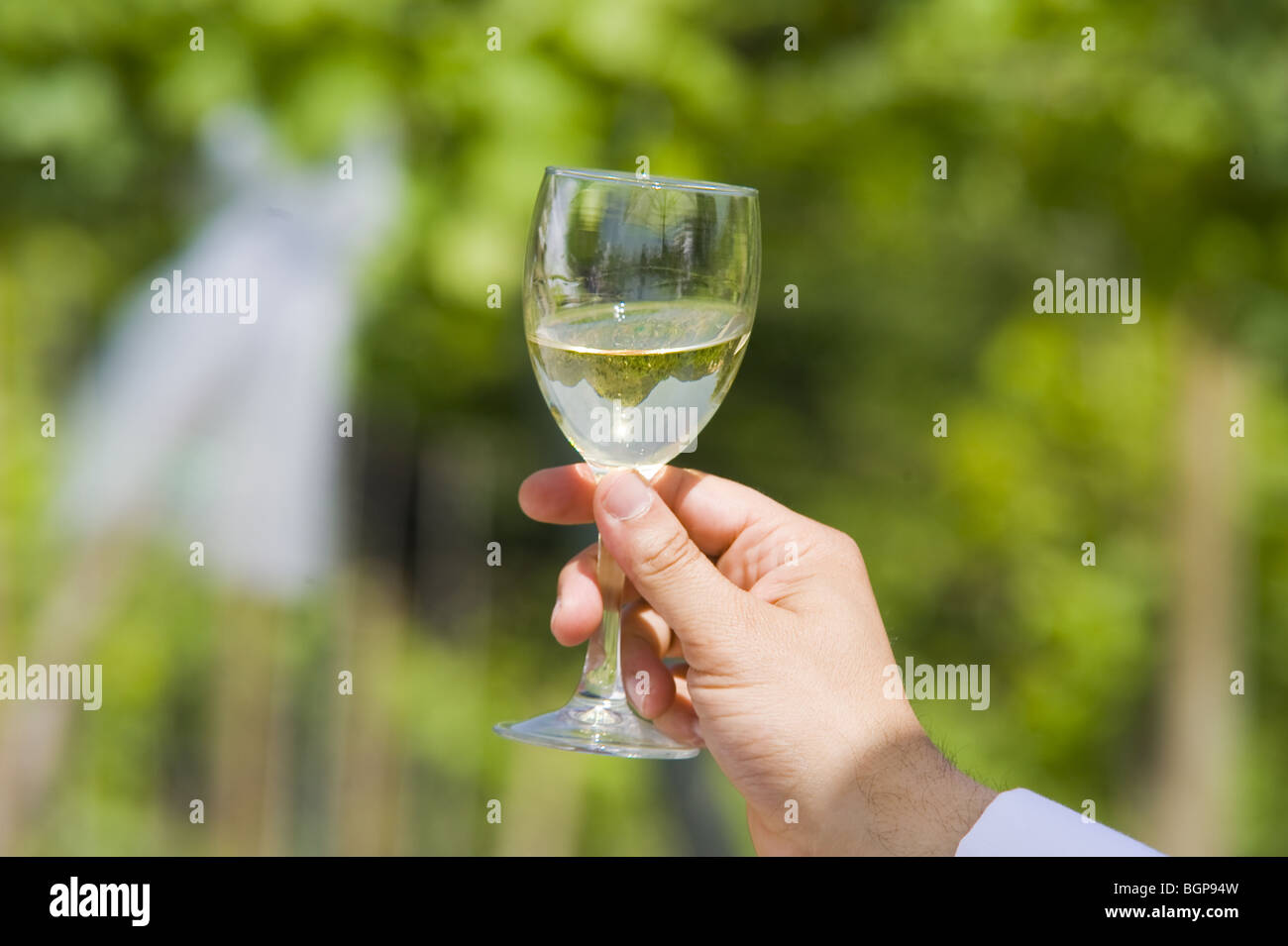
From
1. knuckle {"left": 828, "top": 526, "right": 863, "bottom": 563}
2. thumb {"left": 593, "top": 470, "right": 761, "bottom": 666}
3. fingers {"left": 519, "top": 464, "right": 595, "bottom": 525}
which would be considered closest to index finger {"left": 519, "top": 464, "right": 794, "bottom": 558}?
fingers {"left": 519, "top": 464, "right": 595, "bottom": 525}

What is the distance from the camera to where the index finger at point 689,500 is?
7.79 feet

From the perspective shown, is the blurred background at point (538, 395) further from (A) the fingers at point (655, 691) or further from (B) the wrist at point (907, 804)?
(B) the wrist at point (907, 804)

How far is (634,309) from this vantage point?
1759 millimetres

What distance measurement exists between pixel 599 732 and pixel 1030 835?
25.0 inches

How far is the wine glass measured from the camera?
175cm

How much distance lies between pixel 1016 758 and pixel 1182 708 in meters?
0.95

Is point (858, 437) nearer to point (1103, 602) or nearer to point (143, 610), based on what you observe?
point (1103, 602)

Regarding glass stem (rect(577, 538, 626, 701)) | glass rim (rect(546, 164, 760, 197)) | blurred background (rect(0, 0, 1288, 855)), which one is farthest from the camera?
blurred background (rect(0, 0, 1288, 855))

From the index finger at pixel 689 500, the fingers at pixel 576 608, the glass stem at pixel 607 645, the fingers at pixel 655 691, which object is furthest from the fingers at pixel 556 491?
the glass stem at pixel 607 645

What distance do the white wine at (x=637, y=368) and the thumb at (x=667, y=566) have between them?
69 millimetres

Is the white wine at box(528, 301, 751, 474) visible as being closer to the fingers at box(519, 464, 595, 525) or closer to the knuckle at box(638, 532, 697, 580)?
the knuckle at box(638, 532, 697, 580)

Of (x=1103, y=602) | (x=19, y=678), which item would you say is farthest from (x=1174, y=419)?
(x=19, y=678)

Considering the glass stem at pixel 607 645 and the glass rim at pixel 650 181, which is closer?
the glass rim at pixel 650 181

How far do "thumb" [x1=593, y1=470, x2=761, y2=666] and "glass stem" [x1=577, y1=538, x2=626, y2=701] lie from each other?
8 cm
